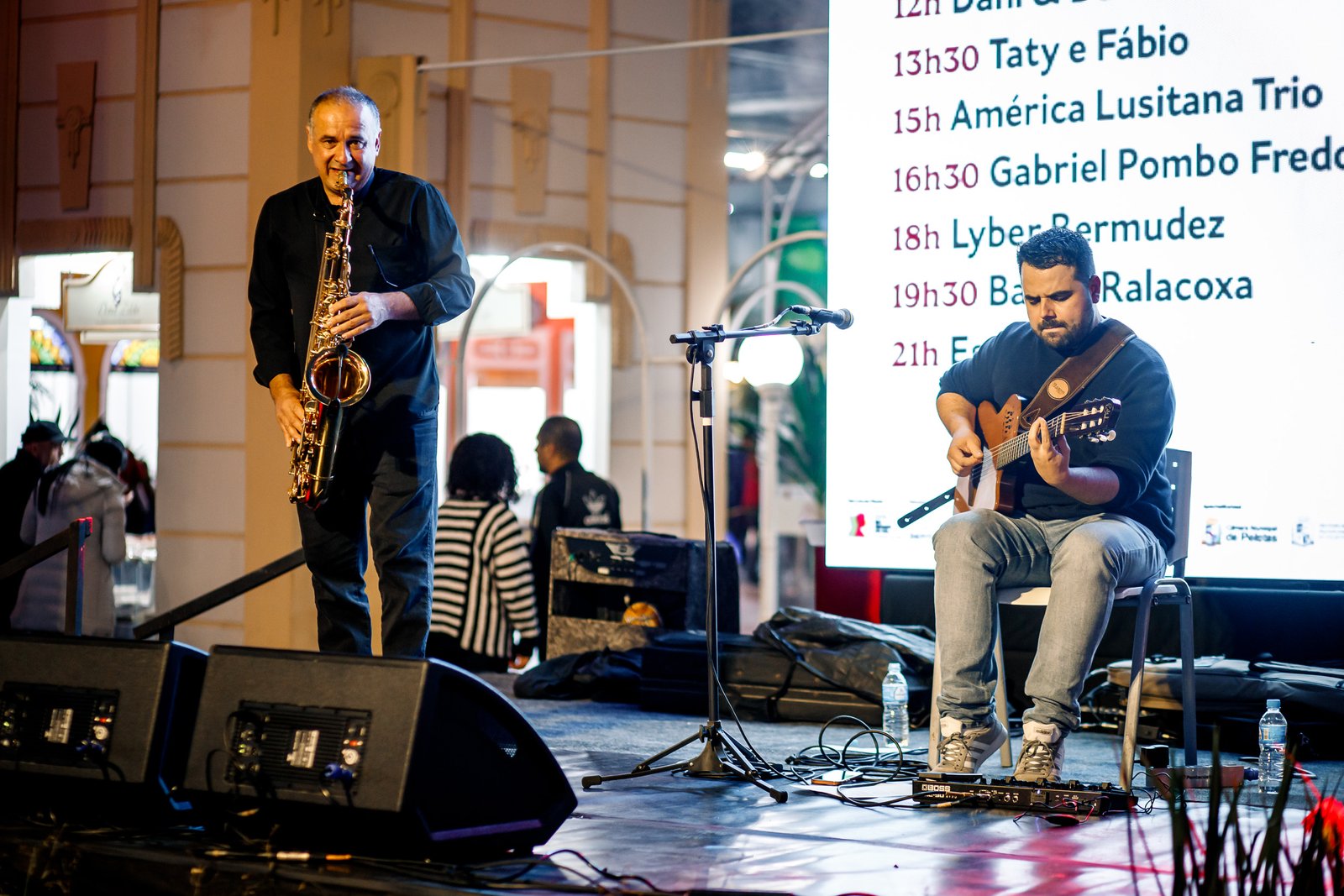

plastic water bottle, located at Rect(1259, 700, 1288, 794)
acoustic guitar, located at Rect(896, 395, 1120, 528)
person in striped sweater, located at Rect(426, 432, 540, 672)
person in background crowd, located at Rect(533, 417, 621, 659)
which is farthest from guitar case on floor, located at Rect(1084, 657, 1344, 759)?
person in background crowd, located at Rect(533, 417, 621, 659)

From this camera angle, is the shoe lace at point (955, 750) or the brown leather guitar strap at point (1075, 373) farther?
the brown leather guitar strap at point (1075, 373)

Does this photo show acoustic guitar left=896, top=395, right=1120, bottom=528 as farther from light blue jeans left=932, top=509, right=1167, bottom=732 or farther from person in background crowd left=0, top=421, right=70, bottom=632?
person in background crowd left=0, top=421, right=70, bottom=632

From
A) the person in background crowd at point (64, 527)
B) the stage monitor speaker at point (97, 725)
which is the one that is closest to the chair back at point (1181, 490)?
the stage monitor speaker at point (97, 725)

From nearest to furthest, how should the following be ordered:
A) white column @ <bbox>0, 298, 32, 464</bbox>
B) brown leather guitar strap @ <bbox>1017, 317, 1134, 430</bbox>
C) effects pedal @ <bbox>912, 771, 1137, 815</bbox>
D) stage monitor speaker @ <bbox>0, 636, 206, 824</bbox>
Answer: stage monitor speaker @ <bbox>0, 636, 206, 824</bbox>, effects pedal @ <bbox>912, 771, 1137, 815</bbox>, brown leather guitar strap @ <bbox>1017, 317, 1134, 430</bbox>, white column @ <bbox>0, 298, 32, 464</bbox>

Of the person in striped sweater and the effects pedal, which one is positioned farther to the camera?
the person in striped sweater

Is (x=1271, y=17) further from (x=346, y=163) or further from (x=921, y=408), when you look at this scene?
(x=346, y=163)

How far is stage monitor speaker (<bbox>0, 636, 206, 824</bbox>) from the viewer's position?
8.66 feet

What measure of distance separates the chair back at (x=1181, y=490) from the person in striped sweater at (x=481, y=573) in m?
2.80

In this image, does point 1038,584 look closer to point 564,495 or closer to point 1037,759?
point 1037,759

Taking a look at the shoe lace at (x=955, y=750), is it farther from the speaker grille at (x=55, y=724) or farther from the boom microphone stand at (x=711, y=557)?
the speaker grille at (x=55, y=724)

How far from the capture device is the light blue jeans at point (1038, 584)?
3.43 metres

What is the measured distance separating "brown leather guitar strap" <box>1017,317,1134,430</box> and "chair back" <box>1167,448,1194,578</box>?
1.40 feet

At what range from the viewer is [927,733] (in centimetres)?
489

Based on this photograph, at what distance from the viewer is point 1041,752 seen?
11.2 feet
